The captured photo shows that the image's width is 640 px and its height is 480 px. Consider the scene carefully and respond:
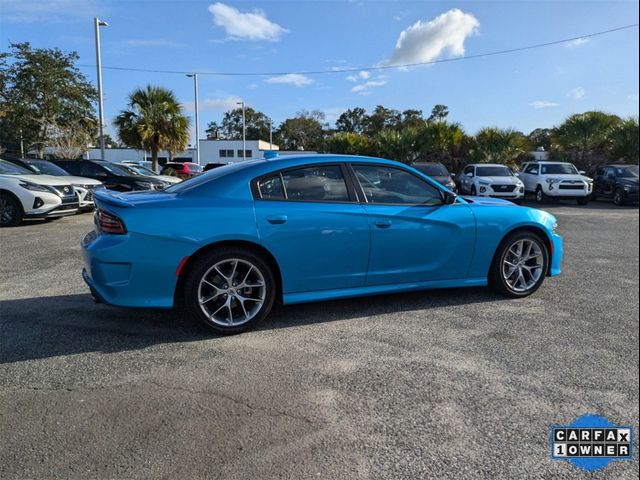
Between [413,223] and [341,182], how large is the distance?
2.51 feet

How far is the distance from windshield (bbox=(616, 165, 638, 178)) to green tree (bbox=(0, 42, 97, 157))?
2561 cm

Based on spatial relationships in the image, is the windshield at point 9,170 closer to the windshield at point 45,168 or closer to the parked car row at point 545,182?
the windshield at point 45,168

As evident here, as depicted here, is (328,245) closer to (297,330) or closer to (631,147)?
(297,330)

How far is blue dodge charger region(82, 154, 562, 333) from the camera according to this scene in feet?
11.6

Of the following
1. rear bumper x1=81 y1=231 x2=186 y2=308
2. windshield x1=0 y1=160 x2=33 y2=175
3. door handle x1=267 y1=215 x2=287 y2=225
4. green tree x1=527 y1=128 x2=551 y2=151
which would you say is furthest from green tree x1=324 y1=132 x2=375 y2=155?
rear bumper x1=81 y1=231 x2=186 y2=308

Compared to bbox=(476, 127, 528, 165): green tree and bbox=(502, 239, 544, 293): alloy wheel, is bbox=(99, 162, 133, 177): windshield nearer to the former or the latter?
bbox=(502, 239, 544, 293): alloy wheel

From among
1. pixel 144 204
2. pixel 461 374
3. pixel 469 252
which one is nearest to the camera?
pixel 461 374

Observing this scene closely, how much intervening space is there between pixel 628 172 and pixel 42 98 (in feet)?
89.4

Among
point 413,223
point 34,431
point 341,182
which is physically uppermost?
point 341,182

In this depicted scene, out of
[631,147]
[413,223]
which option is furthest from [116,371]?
[631,147]

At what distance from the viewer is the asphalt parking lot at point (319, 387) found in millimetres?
2219

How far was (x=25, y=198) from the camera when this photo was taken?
30.2ft

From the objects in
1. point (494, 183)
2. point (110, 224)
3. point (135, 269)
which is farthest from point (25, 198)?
point (494, 183)

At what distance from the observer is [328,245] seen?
154 inches
